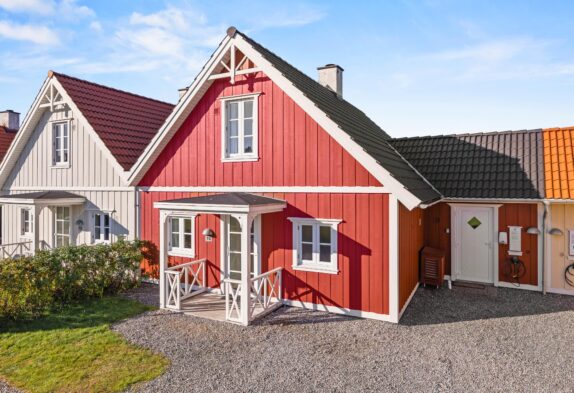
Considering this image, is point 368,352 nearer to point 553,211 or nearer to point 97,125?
point 553,211

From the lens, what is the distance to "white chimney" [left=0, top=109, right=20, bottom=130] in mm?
22438

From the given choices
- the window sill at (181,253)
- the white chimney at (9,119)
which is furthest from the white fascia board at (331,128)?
the white chimney at (9,119)

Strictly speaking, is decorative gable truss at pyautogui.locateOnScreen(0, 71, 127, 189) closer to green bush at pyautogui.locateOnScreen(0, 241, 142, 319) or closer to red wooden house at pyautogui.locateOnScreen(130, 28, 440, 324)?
red wooden house at pyautogui.locateOnScreen(130, 28, 440, 324)

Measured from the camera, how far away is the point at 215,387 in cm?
566

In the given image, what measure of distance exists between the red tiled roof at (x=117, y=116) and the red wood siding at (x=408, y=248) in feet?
30.0

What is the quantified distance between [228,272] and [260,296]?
147 centimetres

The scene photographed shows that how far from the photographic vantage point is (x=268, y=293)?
→ 9.69 metres

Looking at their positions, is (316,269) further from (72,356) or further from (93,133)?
(93,133)

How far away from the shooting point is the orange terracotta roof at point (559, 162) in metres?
10.3

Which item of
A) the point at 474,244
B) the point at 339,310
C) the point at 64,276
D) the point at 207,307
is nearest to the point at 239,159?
the point at 207,307

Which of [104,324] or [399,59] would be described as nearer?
[104,324]

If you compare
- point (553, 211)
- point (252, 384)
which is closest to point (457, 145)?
point (553, 211)

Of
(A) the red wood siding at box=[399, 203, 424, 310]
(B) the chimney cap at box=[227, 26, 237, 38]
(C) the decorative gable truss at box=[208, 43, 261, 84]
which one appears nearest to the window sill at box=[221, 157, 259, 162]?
(C) the decorative gable truss at box=[208, 43, 261, 84]

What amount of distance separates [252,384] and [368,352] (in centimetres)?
233
